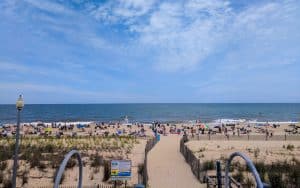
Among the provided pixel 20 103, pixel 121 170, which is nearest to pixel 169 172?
pixel 121 170

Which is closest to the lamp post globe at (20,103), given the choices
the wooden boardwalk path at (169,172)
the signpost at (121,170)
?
the signpost at (121,170)

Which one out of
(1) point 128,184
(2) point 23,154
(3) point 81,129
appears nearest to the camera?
(1) point 128,184

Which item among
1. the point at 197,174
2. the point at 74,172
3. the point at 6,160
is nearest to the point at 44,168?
the point at 74,172

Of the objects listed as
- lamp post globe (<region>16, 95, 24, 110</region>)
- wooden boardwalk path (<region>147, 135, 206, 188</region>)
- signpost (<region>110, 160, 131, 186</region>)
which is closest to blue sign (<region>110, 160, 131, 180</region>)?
signpost (<region>110, 160, 131, 186</region>)

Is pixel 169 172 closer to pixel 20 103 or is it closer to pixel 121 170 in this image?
pixel 121 170

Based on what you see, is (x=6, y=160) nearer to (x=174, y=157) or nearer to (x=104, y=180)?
(x=104, y=180)

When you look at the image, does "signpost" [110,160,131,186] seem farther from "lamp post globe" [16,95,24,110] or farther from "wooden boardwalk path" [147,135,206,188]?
"lamp post globe" [16,95,24,110]
